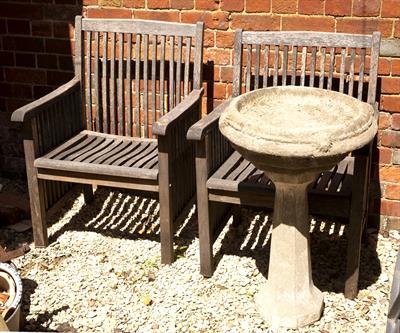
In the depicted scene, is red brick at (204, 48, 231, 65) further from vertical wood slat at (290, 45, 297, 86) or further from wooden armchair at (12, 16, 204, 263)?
vertical wood slat at (290, 45, 297, 86)

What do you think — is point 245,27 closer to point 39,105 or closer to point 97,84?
point 97,84

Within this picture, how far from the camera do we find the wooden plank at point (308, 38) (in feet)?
12.4

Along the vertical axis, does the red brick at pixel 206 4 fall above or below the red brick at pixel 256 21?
above

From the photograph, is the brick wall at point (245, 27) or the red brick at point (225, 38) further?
the red brick at point (225, 38)

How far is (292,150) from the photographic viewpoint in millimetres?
2865

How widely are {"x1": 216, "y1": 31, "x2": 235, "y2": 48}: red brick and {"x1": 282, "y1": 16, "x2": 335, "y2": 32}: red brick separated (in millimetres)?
331

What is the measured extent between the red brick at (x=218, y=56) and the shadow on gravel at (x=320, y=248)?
101 centimetres

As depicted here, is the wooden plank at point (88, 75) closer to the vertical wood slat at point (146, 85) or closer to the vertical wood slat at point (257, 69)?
the vertical wood slat at point (146, 85)

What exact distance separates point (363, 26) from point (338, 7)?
0.18m

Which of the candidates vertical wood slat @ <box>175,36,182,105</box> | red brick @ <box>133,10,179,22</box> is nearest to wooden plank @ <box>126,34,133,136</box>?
red brick @ <box>133,10,179,22</box>

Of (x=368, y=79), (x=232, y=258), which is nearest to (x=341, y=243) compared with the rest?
(x=232, y=258)

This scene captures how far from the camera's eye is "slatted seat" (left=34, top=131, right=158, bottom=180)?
12.6ft

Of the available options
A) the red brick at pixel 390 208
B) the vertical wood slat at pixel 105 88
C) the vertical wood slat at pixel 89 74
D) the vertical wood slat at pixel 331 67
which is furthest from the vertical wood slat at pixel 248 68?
the red brick at pixel 390 208

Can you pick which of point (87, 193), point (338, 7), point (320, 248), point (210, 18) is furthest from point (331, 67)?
point (87, 193)
